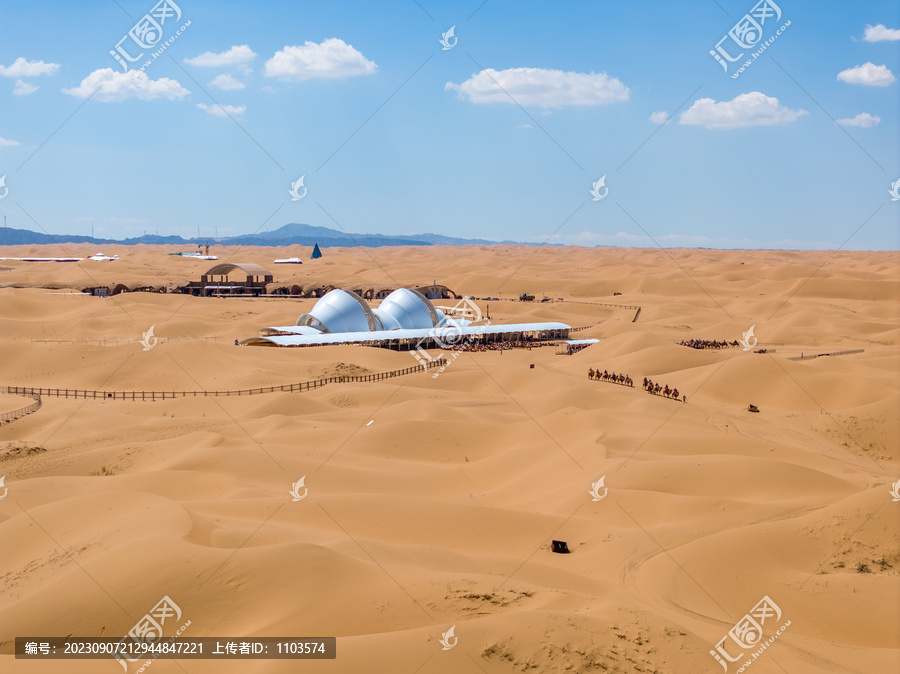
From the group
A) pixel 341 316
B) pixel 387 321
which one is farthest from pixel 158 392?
pixel 387 321

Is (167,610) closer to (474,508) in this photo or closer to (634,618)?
(634,618)

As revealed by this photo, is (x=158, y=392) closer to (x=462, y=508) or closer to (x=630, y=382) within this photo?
(x=462, y=508)

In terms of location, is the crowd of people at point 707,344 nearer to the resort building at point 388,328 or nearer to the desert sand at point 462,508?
the desert sand at point 462,508

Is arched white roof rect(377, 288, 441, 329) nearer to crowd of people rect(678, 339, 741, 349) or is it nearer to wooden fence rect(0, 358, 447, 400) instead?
wooden fence rect(0, 358, 447, 400)

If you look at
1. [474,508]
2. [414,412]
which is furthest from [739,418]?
[474,508]

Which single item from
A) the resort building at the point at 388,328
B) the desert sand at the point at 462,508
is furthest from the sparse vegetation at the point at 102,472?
the resort building at the point at 388,328
